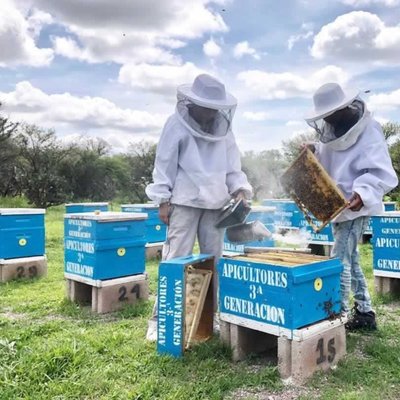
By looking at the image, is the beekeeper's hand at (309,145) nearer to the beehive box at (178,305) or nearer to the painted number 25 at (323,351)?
the beehive box at (178,305)

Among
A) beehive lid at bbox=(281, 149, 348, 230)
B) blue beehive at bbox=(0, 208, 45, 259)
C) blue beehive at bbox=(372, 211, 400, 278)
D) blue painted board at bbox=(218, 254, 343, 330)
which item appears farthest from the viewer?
blue beehive at bbox=(0, 208, 45, 259)

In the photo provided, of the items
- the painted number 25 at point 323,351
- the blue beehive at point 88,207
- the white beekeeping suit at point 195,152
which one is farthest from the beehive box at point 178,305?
the blue beehive at point 88,207

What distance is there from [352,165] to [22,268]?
3670mm

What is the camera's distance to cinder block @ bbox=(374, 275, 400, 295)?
13.3 ft

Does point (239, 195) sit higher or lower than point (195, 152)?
lower

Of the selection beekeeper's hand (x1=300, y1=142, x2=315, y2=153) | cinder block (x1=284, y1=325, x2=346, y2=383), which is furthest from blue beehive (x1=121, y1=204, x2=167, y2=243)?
cinder block (x1=284, y1=325, x2=346, y2=383)

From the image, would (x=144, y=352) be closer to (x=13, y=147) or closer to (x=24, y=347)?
(x=24, y=347)

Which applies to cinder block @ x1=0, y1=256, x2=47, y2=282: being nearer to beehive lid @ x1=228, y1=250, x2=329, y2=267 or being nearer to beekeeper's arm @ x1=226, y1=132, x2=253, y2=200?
beekeeper's arm @ x1=226, y1=132, x2=253, y2=200

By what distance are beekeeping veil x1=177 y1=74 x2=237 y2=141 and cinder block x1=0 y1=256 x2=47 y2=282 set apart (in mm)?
2924

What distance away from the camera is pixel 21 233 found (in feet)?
15.8

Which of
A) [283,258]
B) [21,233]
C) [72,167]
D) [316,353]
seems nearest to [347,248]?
[283,258]

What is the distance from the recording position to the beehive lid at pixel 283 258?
2.39 m

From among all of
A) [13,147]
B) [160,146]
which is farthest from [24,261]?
[13,147]

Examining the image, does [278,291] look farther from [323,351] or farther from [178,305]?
[178,305]
